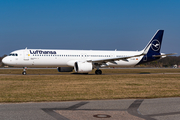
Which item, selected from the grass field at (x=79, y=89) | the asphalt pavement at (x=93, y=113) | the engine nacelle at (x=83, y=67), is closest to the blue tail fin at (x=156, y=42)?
the engine nacelle at (x=83, y=67)

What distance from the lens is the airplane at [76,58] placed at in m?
30.8

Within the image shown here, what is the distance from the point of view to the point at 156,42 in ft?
128

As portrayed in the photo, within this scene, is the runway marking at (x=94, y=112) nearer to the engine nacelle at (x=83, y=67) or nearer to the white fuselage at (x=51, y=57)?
the engine nacelle at (x=83, y=67)

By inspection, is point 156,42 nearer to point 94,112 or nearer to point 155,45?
point 155,45

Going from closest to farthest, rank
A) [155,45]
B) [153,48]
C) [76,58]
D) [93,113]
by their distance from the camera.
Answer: [93,113]
[76,58]
[153,48]
[155,45]

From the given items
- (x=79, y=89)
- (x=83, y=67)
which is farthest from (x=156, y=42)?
(x=79, y=89)

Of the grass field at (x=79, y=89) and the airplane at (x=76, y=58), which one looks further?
the airplane at (x=76, y=58)

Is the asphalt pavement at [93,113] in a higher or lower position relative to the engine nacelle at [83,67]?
lower

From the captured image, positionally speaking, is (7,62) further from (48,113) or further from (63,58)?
(48,113)

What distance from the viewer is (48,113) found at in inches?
307

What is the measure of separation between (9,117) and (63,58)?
25.6 meters

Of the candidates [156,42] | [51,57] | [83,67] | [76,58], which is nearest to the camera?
[83,67]

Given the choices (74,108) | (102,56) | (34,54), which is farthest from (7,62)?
(74,108)

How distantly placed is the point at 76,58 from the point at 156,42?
1571cm
